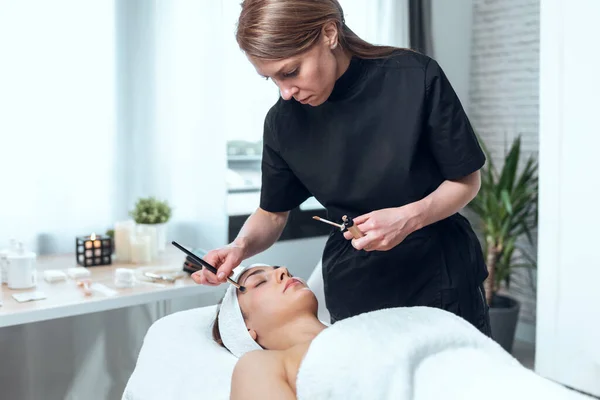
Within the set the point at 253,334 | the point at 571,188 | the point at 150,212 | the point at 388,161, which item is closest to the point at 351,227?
the point at 388,161

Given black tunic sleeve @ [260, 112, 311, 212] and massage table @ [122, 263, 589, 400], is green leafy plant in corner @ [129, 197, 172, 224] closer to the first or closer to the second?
black tunic sleeve @ [260, 112, 311, 212]

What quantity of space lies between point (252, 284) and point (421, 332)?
0.47 meters

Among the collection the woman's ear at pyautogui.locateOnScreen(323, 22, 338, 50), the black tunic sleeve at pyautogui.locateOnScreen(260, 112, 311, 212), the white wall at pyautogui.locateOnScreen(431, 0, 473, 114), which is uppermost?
the white wall at pyautogui.locateOnScreen(431, 0, 473, 114)

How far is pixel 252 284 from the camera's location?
151 cm

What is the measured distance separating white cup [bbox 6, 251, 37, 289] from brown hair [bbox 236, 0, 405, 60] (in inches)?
45.4

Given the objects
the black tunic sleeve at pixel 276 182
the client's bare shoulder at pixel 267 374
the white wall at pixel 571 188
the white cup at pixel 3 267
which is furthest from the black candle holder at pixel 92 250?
the white wall at pixel 571 188

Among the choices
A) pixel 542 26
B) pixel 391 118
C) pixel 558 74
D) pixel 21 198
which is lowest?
pixel 21 198

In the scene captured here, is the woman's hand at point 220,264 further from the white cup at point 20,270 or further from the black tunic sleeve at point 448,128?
the white cup at point 20,270

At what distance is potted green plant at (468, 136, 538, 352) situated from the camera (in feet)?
10.9

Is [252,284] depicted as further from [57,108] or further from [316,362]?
[57,108]

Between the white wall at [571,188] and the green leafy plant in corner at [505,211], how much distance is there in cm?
60

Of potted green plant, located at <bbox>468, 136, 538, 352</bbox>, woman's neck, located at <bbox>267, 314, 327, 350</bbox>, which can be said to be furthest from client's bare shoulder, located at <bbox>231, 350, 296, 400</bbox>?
potted green plant, located at <bbox>468, 136, 538, 352</bbox>

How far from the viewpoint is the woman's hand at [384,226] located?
1271 mm

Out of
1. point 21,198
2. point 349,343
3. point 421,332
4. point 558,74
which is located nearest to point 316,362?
point 349,343
